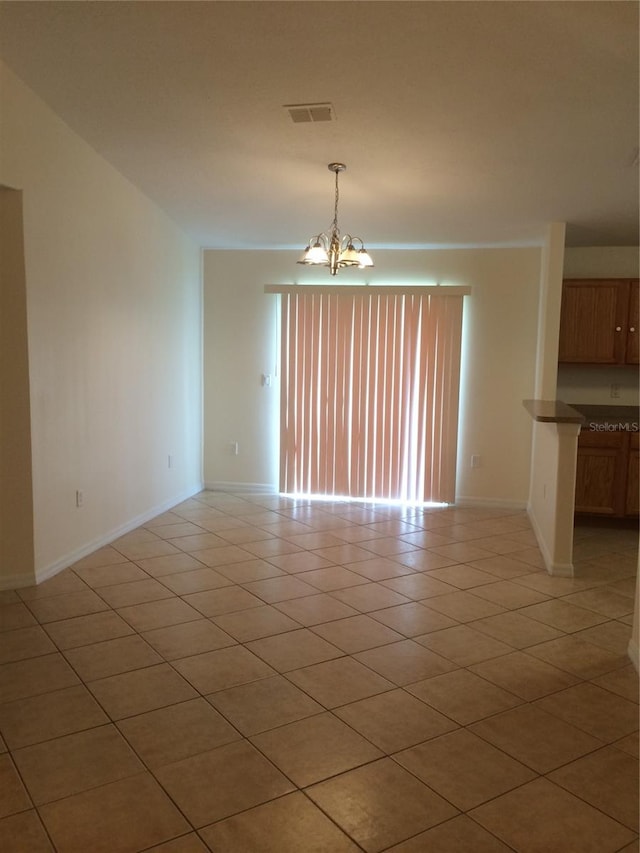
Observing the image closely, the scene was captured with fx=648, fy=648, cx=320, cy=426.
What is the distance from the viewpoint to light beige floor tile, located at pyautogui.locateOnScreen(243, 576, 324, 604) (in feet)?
12.3

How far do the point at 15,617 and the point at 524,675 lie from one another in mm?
2512

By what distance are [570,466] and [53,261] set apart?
11.2 ft

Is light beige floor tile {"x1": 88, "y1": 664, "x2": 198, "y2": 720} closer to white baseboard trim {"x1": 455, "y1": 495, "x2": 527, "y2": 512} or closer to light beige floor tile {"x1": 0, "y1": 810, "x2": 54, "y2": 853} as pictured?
light beige floor tile {"x1": 0, "y1": 810, "x2": 54, "y2": 853}

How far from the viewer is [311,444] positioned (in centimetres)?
657

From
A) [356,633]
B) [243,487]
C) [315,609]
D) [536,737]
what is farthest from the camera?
[243,487]

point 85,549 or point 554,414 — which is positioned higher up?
point 554,414

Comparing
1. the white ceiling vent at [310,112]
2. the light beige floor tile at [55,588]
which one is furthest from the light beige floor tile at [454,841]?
the white ceiling vent at [310,112]

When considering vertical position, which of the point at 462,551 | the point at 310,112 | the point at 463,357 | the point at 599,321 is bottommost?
the point at 462,551

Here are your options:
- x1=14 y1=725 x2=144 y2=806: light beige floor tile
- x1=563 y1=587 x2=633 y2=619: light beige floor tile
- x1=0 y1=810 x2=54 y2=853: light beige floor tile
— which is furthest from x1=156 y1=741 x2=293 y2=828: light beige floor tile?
x1=563 y1=587 x2=633 y2=619: light beige floor tile

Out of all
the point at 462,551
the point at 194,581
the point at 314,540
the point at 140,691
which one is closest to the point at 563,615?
the point at 462,551

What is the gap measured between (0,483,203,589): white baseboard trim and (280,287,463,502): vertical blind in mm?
1462

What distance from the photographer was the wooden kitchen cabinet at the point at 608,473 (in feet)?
18.1

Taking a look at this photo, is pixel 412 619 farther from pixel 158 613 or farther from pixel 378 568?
pixel 158 613

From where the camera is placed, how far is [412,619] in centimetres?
347
